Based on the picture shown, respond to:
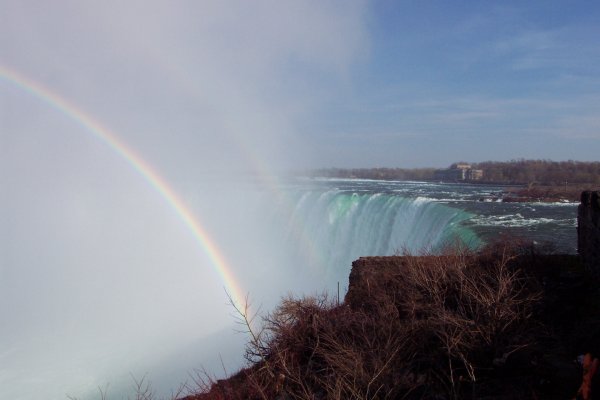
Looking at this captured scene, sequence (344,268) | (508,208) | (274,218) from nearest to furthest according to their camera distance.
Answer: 1. (508,208)
2. (344,268)
3. (274,218)

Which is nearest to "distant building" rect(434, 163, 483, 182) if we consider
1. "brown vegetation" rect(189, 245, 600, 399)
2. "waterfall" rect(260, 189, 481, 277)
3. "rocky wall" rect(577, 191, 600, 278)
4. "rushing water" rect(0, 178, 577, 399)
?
"rushing water" rect(0, 178, 577, 399)

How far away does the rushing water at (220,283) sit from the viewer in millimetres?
19047

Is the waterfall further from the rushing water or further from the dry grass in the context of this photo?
the dry grass

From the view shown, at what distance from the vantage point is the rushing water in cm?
1905

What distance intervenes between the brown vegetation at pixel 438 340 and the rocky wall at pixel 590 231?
363mm

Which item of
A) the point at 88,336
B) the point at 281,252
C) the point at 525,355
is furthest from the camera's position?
the point at 281,252

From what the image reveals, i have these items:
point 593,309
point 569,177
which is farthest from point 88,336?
point 569,177

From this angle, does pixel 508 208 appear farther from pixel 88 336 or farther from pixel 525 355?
pixel 88 336

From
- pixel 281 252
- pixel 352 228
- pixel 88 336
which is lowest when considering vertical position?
pixel 88 336

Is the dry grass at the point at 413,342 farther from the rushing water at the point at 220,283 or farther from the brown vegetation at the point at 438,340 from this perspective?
the rushing water at the point at 220,283

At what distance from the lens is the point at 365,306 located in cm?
789

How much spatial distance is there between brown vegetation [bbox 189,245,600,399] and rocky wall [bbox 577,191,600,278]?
36 cm

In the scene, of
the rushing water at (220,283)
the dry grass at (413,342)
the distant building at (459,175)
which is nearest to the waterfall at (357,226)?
the rushing water at (220,283)

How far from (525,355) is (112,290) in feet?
113
